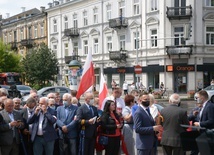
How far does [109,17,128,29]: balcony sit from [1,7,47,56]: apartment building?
1766cm

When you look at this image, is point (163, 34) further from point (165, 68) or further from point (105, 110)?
point (105, 110)

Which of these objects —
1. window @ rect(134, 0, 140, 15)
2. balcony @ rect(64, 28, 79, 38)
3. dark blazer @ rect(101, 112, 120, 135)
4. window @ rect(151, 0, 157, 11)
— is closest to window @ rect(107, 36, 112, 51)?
window @ rect(134, 0, 140, 15)

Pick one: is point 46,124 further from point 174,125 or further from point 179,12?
point 179,12

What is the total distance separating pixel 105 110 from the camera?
28.2 ft

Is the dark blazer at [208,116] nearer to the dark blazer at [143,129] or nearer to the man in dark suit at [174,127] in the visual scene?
the man in dark suit at [174,127]

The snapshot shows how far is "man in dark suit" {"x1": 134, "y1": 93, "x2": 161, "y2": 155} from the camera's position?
24.6 feet

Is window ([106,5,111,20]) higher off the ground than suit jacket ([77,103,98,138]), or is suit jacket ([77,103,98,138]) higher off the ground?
window ([106,5,111,20])

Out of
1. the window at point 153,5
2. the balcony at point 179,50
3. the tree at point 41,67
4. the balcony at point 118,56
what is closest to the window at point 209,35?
the balcony at point 179,50

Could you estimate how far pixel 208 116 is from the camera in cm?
752

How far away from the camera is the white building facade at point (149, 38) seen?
3869cm

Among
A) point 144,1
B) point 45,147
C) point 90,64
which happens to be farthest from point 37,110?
point 144,1

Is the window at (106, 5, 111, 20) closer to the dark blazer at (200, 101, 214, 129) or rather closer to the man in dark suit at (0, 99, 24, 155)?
the man in dark suit at (0, 99, 24, 155)

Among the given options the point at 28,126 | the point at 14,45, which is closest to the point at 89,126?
the point at 28,126

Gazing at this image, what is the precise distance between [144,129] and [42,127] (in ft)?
8.18
